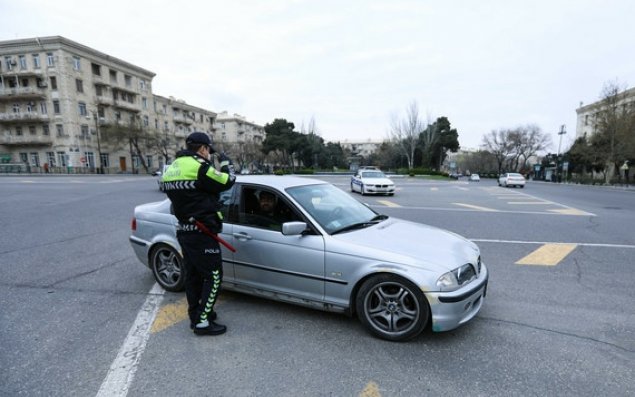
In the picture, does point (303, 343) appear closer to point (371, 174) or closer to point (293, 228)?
point (293, 228)

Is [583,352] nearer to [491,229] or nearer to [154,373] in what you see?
[154,373]

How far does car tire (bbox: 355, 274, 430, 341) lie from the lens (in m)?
2.76

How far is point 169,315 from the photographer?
3.38m

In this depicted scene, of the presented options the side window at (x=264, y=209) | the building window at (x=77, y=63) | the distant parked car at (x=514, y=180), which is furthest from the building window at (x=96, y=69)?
the side window at (x=264, y=209)

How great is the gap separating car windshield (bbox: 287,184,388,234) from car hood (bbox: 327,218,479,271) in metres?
0.19

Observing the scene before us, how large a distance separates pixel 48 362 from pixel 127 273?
2.24m

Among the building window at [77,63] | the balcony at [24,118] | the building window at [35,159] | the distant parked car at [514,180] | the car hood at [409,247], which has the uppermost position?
the building window at [77,63]

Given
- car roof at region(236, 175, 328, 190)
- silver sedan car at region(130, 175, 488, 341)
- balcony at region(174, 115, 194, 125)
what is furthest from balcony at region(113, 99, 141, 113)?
car roof at region(236, 175, 328, 190)

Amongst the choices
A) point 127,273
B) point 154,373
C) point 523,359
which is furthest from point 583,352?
point 127,273

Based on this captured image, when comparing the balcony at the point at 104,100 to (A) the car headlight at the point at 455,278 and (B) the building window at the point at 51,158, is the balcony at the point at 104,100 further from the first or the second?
(A) the car headlight at the point at 455,278

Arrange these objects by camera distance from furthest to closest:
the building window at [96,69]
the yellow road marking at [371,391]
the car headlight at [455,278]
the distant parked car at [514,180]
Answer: the building window at [96,69]
the distant parked car at [514,180]
the car headlight at [455,278]
the yellow road marking at [371,391]

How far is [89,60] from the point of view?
4700cm

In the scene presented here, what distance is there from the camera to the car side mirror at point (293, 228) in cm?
297

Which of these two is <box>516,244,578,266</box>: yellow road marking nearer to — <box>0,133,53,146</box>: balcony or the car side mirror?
the car side mirror
